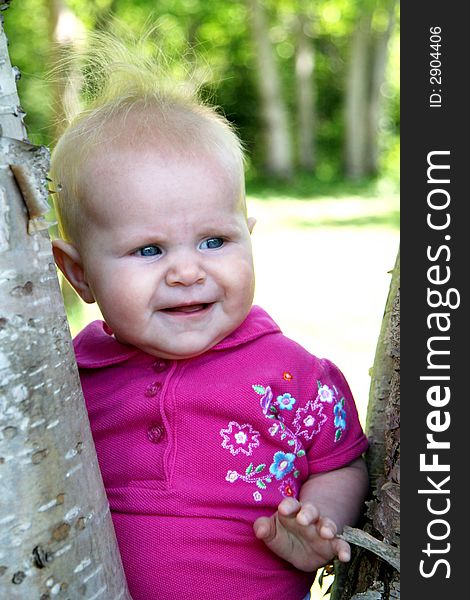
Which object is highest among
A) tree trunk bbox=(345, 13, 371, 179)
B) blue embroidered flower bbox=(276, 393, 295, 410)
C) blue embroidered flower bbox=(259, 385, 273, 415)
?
blue embroidered flower bbox=(259, 385, 273, 415)

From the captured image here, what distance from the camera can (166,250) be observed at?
2.23 metres

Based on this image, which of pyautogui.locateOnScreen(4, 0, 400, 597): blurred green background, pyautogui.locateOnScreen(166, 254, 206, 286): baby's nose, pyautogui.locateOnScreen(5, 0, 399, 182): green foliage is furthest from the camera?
pyautogui.locateOnScreen(5, 0, 399, 182): green foliage

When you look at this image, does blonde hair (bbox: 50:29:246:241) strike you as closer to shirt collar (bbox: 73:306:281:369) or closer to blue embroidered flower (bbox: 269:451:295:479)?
shirt collar (bbox: 73:306:281:369)

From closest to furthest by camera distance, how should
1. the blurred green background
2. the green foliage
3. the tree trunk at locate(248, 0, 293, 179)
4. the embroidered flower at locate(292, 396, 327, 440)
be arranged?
the embroidered flower at locate(292, 396, 327, 440) → the blurred green background → the tree trunk at locate(248, 0, 293, 179) → the green foliage

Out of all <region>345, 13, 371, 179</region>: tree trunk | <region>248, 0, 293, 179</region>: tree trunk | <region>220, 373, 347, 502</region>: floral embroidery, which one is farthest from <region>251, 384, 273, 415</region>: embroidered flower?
<region>345, 13, 371, 179</region>: tree trunk

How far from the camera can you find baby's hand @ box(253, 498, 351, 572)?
6.73ft

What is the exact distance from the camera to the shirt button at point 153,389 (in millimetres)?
2262

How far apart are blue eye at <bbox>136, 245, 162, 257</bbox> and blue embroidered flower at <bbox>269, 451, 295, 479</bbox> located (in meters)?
0.57

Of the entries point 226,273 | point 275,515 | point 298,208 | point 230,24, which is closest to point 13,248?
point 226,273

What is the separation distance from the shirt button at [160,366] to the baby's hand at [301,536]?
0.45 meters

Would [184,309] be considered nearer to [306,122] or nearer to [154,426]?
[154,426]

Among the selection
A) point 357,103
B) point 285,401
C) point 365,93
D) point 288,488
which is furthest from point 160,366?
point 365,93

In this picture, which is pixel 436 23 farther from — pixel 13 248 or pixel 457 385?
pixel 13 248

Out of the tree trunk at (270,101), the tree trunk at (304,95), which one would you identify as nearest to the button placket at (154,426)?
the tree trunk at (270,101)
